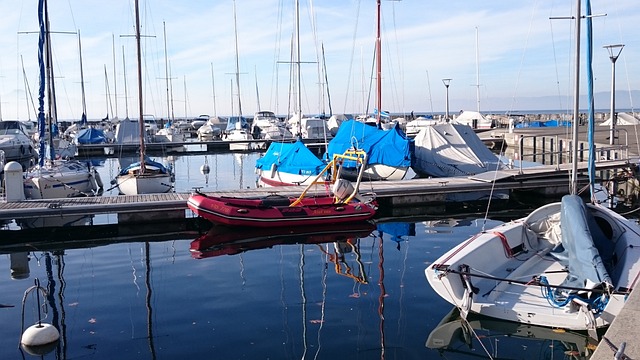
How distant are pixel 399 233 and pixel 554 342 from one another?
8.45 m

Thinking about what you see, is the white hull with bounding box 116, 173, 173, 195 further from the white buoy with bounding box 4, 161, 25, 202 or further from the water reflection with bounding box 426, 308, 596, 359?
the water reflection with bounding box 426, 308, 596, 359

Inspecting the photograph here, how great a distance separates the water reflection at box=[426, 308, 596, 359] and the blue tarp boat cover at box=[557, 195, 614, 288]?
87 centimetres

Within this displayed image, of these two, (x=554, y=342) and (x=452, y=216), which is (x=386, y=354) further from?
(x=452, y=216)

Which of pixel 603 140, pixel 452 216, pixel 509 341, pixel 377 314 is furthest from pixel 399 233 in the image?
pixel 603 140

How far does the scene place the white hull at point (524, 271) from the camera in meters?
8.74

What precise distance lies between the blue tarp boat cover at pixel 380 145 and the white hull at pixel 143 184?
24.7 feet

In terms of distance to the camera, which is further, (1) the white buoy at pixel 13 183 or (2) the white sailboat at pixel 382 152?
(2) the white sailboat at pixel 382 152

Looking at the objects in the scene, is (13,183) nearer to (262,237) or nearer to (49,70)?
(49,70)

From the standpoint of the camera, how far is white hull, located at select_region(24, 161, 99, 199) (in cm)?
2092

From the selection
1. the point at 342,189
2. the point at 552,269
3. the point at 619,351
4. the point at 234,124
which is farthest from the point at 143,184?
the point at 234,124

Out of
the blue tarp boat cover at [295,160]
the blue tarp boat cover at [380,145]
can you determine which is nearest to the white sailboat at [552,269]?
the blue tarp boat cover at [295,160]

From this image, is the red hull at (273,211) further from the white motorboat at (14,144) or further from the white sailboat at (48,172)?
the white motorboat at (14,144)

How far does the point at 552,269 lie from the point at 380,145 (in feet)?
49.4

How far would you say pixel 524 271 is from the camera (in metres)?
10.8
